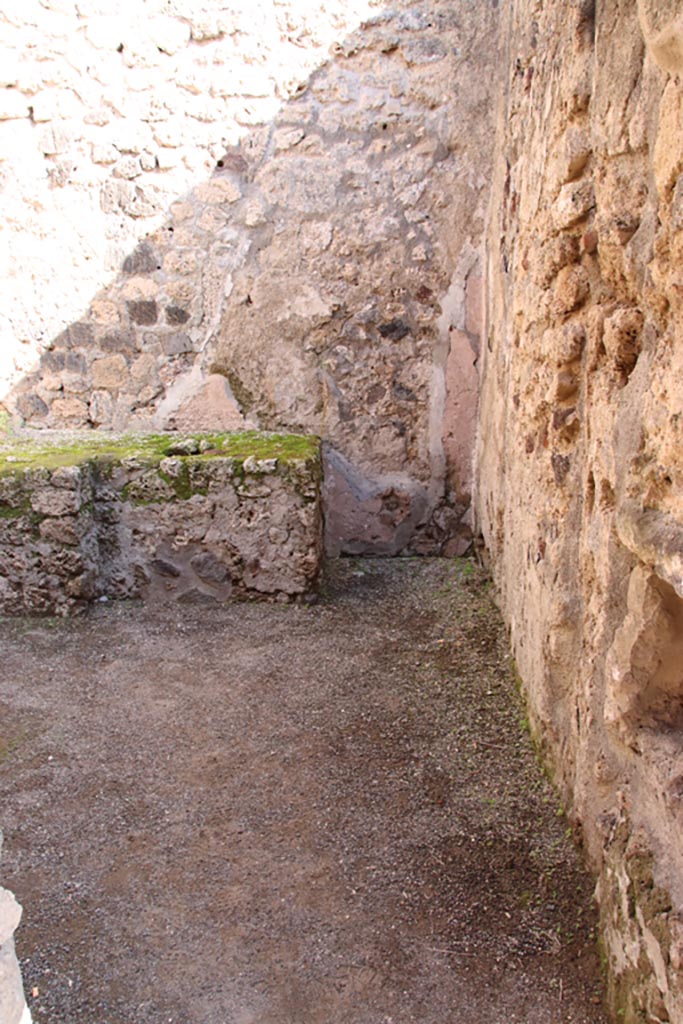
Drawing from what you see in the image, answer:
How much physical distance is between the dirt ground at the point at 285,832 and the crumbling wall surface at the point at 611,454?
0.18 meters

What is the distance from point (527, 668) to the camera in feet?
8.43

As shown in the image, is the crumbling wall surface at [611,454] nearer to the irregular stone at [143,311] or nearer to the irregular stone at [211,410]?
the irregular stone at [211,410]

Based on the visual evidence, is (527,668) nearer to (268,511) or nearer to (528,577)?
(528,577)

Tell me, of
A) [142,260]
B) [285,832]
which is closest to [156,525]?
[142,260]

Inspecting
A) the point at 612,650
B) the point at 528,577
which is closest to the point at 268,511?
the point at 528,577

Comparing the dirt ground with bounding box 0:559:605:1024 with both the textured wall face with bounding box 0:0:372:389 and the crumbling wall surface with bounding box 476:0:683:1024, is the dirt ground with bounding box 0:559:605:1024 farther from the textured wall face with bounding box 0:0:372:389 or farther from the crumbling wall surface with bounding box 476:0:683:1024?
the textured wall face with bounding box 0:0:372:389

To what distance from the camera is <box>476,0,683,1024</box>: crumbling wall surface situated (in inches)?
51.7

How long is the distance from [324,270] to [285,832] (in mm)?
2811

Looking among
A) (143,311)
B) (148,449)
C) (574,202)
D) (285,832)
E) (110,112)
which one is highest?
(110,112)

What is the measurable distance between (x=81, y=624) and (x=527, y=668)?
5.95ft

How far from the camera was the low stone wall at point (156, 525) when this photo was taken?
3383 millimetres

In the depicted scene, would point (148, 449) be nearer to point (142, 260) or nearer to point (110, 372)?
point (110, 372)

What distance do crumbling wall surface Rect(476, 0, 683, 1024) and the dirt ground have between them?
180mm

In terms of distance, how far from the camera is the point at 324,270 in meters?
4.07
